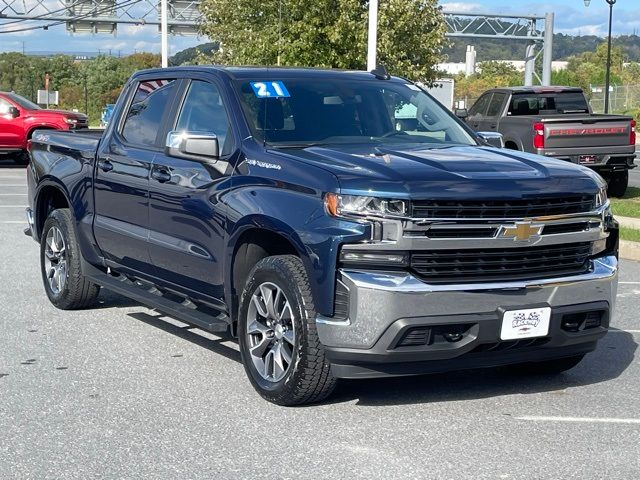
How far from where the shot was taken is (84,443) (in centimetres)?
552

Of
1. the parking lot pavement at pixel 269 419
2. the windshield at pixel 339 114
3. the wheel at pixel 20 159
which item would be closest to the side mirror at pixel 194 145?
the windshield at pixel 339 114

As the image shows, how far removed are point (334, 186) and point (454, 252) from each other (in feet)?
2.34

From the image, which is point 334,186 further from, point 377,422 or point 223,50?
point 223,50

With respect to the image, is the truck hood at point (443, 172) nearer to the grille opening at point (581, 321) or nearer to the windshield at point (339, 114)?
the windshield at point (339, 114)

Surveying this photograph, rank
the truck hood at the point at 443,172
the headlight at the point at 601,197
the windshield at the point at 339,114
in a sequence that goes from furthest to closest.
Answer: the windshield at the point at 339,114 < the headlight at the point at 601,197 < the truck hood at the point at 443,172

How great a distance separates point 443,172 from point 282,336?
1.27 m

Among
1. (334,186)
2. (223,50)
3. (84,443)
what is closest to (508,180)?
(334,186)

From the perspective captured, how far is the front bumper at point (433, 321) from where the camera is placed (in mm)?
5637

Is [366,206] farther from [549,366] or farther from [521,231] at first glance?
[549,366]

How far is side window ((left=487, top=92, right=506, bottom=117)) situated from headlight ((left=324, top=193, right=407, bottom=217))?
1549 centimetres

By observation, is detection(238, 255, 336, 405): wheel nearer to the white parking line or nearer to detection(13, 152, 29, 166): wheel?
the white parking line

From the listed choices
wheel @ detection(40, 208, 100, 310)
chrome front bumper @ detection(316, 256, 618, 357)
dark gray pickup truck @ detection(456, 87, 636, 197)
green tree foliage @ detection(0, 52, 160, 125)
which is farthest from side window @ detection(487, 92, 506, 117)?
green tree foliage @ detection(0, 52, 160, 125)

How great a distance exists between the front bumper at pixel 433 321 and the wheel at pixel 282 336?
14 centimetres

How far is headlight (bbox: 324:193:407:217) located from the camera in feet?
18.7
